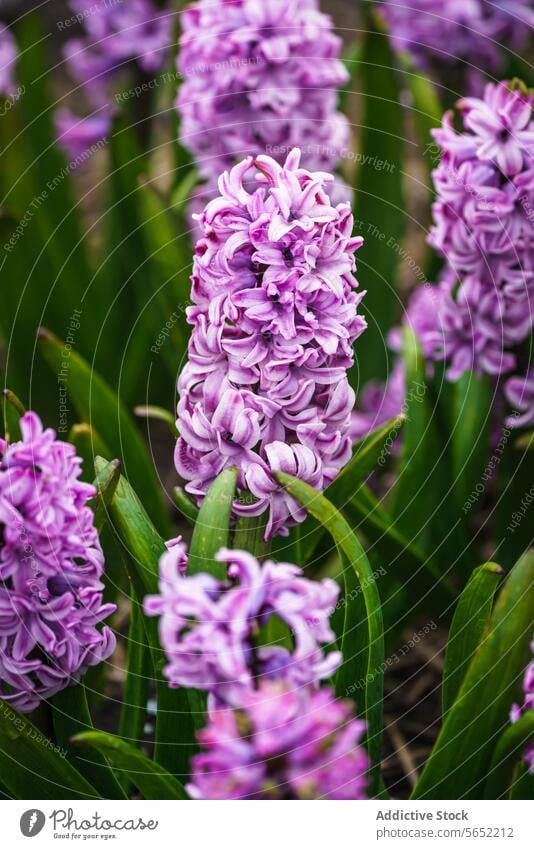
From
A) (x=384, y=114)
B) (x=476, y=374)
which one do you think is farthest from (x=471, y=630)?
(x=384, y=114)

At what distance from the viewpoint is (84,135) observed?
1.96 m

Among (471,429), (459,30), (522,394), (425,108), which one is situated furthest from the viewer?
(459,30)

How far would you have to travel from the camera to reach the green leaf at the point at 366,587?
86cm

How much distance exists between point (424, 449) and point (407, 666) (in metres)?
0.36

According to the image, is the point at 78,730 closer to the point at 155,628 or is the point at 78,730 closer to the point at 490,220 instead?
the point at 155,628

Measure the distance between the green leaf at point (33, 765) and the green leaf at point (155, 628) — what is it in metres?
0.08

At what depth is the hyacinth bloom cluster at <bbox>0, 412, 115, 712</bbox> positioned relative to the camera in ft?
2.76

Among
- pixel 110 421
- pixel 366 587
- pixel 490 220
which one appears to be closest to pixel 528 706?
pixel 366 587

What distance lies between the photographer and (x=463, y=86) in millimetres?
1809

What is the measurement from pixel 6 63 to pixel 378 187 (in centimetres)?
69

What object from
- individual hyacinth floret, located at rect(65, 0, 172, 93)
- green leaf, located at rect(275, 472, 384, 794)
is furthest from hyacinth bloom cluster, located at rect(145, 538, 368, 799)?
individual hyacinth floret, located at rect(65, 0, 172, 93)

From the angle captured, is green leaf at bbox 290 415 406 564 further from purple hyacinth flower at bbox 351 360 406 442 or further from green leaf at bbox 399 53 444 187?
green leaf at bbox 399 53 444 187
